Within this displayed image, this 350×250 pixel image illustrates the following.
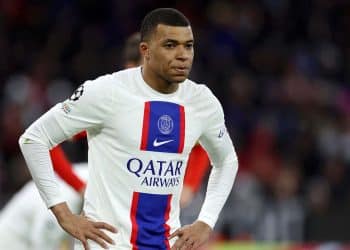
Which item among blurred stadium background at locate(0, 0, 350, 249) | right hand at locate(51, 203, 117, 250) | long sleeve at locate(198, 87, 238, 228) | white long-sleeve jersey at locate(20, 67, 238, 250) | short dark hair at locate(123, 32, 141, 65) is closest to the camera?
right hand at locate(51, 203, 117, 250)

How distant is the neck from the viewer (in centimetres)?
517

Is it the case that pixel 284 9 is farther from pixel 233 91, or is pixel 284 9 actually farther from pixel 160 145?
pixel 160 145

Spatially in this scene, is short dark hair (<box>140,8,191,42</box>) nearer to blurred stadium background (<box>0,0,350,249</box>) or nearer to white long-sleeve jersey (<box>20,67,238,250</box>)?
white long-sleeve jersey (<box>20,67,238,250</box>)

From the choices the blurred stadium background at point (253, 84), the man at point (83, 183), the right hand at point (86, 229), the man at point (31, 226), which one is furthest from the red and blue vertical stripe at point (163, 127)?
the blurred stadium background at point (253, 84)

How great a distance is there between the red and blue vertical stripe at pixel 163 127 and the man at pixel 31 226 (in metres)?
2.55

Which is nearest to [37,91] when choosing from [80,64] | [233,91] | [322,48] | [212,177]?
[80,64]

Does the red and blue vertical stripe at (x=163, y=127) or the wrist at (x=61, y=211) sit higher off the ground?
the red and blue vertical stripe at (x=163, y=127)

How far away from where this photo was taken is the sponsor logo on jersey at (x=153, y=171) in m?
5.08

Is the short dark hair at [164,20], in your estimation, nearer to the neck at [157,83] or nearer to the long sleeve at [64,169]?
the neck at [157,83]

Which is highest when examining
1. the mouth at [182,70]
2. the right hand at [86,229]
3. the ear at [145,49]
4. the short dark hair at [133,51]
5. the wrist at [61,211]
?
the ear at [145,49]

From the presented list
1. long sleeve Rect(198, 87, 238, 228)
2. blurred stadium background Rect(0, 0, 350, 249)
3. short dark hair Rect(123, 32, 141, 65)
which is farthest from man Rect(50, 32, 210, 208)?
blurred stadium background Rect(0, 0, 350, 249)

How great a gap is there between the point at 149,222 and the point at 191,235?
0.23 metres

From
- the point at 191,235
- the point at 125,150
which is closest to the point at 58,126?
the point at 125,150

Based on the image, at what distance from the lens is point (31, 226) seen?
7.90 meters
